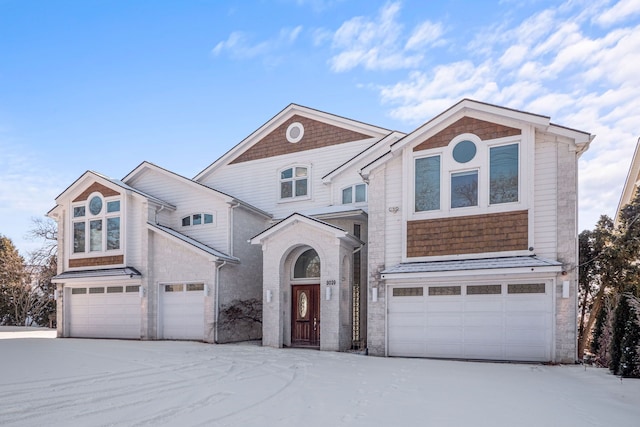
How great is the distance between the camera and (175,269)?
55.3 feet

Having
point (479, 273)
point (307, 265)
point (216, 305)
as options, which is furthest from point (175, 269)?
point (479, 273)

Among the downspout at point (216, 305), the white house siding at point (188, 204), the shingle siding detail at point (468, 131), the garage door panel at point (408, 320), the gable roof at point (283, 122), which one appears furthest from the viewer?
the gable roof at point (283, 122)

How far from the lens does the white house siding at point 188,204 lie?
17578 mm

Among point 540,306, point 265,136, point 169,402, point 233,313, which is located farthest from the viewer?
point 265,136

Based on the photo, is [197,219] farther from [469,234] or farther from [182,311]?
[469,234]

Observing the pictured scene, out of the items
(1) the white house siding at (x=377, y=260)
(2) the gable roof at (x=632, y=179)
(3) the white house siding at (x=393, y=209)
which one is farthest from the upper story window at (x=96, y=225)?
(2) the gable roof at (x=632, y=179)

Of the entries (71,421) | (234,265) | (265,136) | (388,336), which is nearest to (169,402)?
(71,421)

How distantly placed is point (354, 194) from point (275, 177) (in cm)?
409

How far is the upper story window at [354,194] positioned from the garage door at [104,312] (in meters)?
8.89

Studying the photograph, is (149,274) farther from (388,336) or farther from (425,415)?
(425,415)

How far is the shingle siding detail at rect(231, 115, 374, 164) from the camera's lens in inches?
722

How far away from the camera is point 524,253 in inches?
445

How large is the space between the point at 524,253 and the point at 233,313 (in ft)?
33.6

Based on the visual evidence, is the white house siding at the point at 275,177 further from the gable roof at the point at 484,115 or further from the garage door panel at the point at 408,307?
the garage door panel at the point at 408,307
